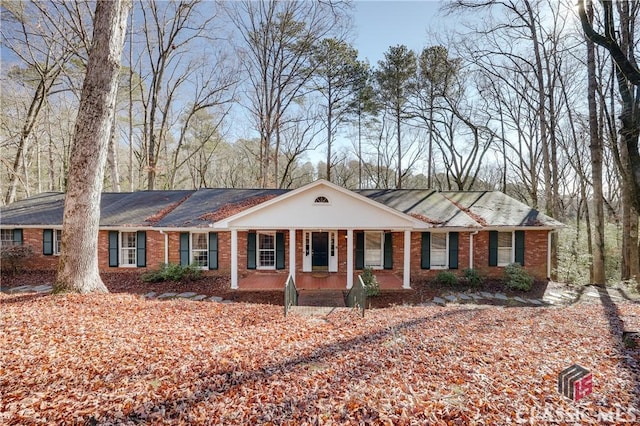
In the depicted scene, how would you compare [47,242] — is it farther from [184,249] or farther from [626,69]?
[626,69]

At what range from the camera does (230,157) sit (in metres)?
31.5

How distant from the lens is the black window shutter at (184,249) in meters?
11.8

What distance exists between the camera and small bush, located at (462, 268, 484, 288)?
11172mm

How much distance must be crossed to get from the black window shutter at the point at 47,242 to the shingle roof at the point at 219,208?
1.68 ft

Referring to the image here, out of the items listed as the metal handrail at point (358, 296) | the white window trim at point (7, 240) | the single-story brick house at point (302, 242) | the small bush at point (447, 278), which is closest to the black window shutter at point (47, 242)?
the single-story brick house at point (302, 242)

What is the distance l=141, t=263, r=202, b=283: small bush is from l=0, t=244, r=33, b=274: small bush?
5444 mm

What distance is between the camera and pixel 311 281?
11.3m

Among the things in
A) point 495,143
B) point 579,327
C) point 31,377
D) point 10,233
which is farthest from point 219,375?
point 495,143

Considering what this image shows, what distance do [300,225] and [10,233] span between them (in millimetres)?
12926

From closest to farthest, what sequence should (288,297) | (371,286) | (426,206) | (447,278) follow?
1. (288,297)
2. (371,286)
3. (447,278)
4. (426,206)

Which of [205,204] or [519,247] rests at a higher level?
[205,204]

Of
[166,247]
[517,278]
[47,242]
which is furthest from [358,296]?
[47,242]

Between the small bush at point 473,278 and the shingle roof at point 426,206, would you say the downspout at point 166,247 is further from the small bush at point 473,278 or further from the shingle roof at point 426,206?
the small bush at point 473,278

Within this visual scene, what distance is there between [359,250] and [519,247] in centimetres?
669
